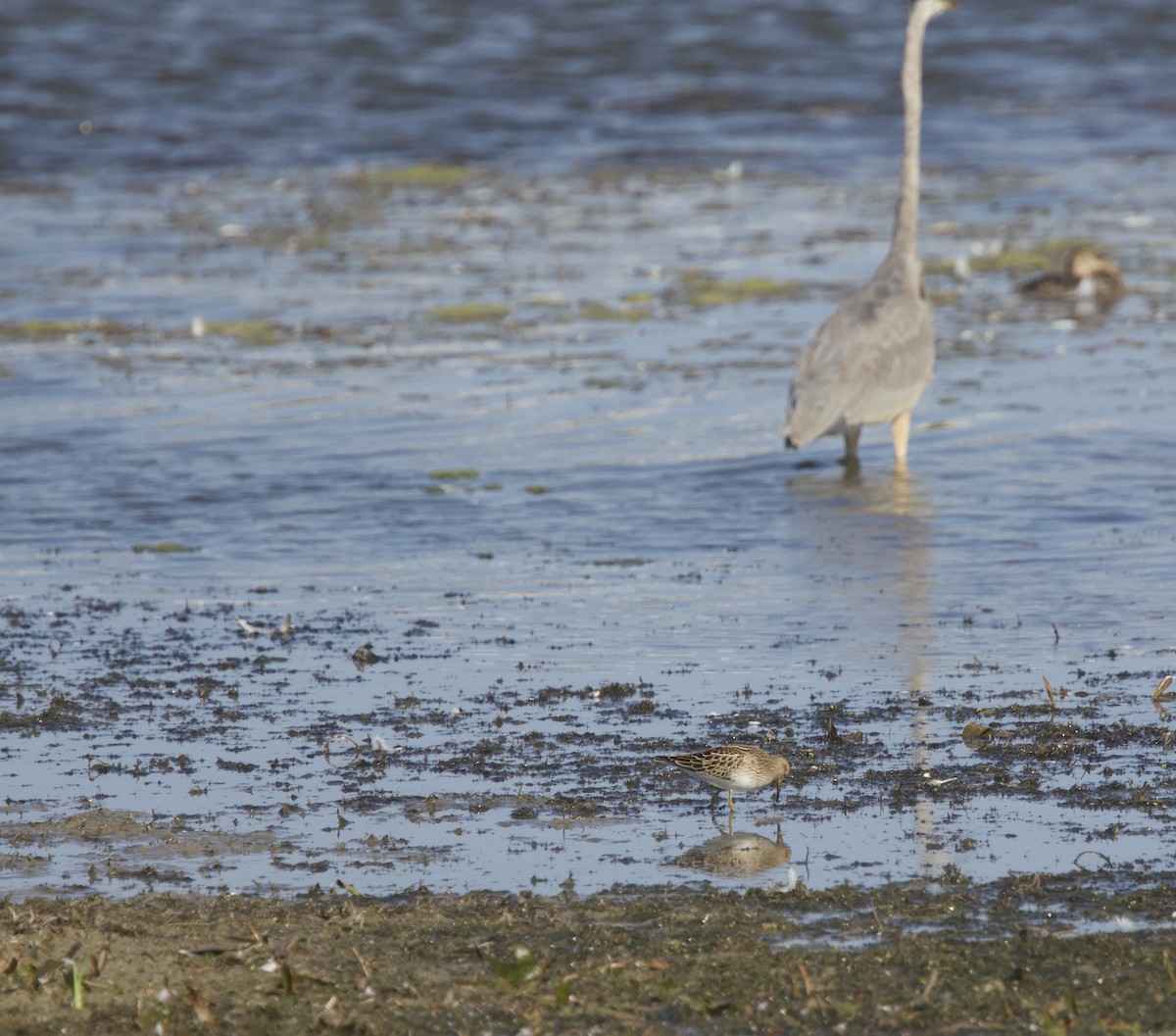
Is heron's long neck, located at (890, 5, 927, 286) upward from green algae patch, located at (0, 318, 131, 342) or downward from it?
upward

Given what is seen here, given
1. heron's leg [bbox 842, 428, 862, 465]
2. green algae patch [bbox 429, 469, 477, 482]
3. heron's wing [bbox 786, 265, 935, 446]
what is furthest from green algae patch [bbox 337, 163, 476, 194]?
green algae patch [bbox 429, 469, 477, 482]

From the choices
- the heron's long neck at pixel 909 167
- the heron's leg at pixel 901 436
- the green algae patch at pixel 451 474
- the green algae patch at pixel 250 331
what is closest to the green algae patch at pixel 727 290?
the heron's long neck at pixel 909 167

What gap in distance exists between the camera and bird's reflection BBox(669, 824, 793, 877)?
5836 mm

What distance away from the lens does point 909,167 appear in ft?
45.9

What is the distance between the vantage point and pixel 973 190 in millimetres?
23859

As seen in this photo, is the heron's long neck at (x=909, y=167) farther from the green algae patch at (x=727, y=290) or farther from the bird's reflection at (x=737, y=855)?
the bird's reflection at (x=737, y=855)

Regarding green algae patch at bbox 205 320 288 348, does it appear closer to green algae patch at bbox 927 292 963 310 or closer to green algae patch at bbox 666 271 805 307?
green algae patch at bbox 666 271 805 307

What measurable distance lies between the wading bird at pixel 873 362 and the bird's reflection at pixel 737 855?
631 centimetres

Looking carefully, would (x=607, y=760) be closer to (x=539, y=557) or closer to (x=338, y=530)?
(x=539, y=557)

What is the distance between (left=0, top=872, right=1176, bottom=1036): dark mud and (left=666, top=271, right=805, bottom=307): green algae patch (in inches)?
482

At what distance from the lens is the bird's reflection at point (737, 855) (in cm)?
584

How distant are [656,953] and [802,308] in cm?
1229

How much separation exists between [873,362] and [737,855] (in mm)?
7040

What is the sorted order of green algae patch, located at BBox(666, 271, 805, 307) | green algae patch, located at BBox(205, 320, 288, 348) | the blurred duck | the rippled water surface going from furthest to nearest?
green algae patch, located at BBox(666, 271, 805, 307) < the blurred duck < green algae patch, located at BBox(205, 320, 288, 348) < the rippled water surface
